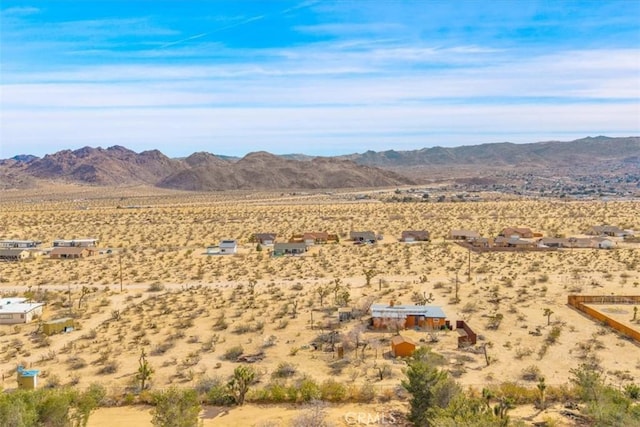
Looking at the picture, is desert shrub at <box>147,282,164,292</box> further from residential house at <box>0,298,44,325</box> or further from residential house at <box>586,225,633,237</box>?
residential house at <box>586,225,633,237</box>

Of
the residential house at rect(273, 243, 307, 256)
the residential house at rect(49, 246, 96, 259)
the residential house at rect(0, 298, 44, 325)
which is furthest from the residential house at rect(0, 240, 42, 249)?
the residential house at rect(0, 298, 44, 325)

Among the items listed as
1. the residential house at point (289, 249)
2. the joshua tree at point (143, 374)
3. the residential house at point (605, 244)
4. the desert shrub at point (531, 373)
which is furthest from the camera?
the residential house at point (605, 244)

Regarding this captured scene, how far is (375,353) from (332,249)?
30024 mm

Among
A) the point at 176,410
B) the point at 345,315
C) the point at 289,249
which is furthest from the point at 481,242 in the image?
the point at 176,410

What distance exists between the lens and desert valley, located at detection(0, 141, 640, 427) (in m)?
21.0

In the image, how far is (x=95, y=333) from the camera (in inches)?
1134

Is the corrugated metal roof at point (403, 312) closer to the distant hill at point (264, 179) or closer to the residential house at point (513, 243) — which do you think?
the residential house at point (513, 243)

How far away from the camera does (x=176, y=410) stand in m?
17.2

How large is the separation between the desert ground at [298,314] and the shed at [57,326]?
0.51 meters

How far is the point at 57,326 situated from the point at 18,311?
379 centimetres

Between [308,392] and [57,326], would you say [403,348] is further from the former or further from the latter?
[57,326]

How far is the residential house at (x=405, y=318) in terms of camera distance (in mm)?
29312

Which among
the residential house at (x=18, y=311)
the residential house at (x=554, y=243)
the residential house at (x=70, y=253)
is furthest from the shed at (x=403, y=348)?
the residential house at (x=70, y=253)


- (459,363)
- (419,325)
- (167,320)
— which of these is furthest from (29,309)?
(459,363)
